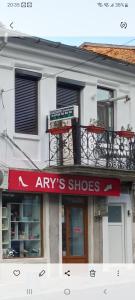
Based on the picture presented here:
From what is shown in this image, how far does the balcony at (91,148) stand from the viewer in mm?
13422

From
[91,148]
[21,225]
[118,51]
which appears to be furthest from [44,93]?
[118,51]

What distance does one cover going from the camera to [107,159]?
47.3ft

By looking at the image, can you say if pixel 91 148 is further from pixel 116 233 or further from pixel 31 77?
pixel 116 233

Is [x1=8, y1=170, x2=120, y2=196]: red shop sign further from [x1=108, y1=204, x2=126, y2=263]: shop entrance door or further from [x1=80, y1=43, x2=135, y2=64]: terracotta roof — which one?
[x1=80, y1=43, x2=135, y2=64]: terracotta roof

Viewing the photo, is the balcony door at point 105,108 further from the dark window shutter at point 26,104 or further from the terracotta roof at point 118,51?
the terracotta roof at point 118,51

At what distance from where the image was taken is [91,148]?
46.6 feet

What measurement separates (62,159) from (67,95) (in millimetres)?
1908

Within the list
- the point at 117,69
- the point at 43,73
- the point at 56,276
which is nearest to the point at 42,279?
the point at 56,276

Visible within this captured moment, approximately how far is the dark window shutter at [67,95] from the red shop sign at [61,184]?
1.93 metres

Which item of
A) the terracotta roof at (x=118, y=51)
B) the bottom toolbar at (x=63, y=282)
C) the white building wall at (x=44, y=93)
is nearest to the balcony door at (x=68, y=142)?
the white building wall at (x=44, y=93)

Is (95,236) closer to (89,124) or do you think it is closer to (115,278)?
(115,278)

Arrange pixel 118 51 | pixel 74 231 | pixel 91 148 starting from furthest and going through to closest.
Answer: pixel 118 51
pixel 74 231
pixel 91 148

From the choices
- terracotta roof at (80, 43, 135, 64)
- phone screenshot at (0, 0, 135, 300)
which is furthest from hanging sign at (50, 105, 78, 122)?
terracotta roof at (80, 43, 135, 64)

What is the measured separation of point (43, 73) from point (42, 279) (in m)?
4.85
